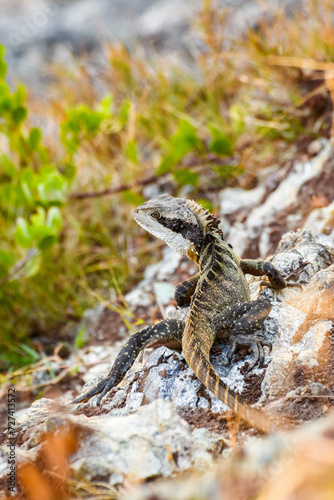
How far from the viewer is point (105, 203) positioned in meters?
5.80

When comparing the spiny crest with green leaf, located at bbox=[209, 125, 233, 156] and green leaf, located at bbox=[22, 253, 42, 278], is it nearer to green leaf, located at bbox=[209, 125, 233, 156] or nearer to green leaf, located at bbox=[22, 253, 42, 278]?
green leaf, located at bbox=[22, 253, 42, 278]

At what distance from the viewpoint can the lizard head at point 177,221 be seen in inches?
120

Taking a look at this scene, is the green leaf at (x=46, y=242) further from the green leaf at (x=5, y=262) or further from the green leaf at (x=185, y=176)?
the green leaf at (x=185, y=176)

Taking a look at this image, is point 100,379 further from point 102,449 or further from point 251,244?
point 251,244

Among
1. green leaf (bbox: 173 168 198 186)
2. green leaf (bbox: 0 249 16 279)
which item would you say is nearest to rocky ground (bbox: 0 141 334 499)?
green leaf (bbox: 0 249 16 279)

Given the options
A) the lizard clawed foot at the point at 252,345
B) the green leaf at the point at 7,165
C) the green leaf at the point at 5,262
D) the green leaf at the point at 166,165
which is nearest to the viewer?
the lizard clawed foot at the point at 252,345

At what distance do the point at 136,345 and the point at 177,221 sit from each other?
0.87 m

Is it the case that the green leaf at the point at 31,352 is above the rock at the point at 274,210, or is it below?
below

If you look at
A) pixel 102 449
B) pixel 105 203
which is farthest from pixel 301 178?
pixel 102 449

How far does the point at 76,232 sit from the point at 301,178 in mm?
2667

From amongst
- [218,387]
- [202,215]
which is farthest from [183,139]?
[218,387]

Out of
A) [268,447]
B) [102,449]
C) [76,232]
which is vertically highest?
[268,447]

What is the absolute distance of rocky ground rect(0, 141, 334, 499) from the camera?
1572 millimetres

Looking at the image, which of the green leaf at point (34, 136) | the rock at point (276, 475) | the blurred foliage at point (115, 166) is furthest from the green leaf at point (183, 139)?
the rock at point (276, 475)
